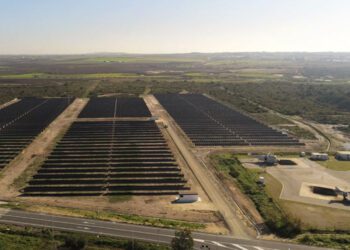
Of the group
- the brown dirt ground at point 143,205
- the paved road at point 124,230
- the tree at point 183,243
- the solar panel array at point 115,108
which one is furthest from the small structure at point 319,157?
the solar panel array at point 115,108

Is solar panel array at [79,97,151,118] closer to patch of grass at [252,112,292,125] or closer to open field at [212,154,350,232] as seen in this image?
patch of grass at [252,112,292,125]

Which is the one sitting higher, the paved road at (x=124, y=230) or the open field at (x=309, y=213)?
the paved road at (x=124, y=230)

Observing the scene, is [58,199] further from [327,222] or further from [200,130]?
[200,130]

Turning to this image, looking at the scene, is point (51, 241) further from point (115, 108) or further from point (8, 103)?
point (8, 103)

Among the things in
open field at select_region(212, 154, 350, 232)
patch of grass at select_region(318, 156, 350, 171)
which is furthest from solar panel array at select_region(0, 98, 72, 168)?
patch of grass at select_region(318, 156, 350, 171)

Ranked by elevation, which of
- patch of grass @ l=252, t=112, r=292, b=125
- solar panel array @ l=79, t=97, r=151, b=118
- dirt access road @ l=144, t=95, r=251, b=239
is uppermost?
solar panel array @ l=79, t=97, r=151, b=118

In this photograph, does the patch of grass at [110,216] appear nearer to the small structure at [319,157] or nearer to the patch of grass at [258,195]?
the patch of grass at [258,195]
